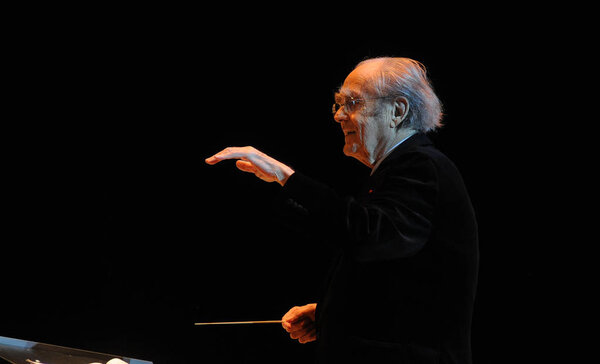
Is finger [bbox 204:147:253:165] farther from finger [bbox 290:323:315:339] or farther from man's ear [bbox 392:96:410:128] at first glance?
finger [bbox 290:323:315:339]

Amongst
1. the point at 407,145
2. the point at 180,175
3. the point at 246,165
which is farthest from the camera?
the point at 180,175

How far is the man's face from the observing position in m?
1.89

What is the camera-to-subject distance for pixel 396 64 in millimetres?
1937

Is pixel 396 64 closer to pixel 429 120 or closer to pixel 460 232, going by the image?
pixel 429 120

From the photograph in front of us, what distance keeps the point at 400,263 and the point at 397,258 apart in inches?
2.6

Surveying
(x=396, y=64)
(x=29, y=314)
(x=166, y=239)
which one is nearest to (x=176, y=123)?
(x=166, y=239)

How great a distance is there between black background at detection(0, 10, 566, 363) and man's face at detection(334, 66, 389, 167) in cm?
138

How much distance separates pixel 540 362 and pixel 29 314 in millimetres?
2687

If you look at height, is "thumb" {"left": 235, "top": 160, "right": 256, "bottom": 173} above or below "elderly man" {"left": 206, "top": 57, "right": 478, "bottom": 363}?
above

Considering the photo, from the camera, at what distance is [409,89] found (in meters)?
1.90

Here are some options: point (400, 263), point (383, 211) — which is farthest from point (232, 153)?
point (400, 263)

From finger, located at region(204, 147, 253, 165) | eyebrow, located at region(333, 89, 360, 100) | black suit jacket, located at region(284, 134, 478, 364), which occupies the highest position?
eyebrow, located at region(333, 89, 360, 100)

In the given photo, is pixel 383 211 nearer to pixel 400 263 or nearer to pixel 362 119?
pixel 400 263

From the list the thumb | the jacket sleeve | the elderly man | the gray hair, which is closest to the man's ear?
the gray hair
